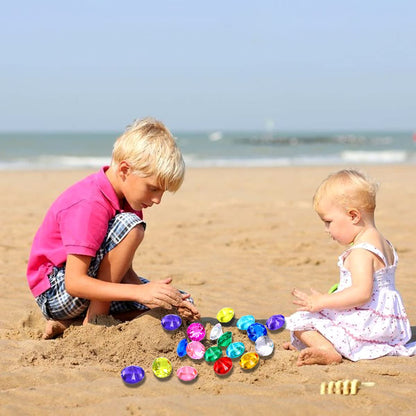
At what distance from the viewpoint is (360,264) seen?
10.9ft

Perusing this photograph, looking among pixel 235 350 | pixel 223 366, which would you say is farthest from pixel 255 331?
pixel 223 366

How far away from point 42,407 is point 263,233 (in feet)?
16.8

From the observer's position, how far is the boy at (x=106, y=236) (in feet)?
11.2

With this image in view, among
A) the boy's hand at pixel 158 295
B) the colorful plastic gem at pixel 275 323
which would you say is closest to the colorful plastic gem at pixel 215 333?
the boy's hand at pixel 158 295

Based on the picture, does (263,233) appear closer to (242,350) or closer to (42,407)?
(242,350)

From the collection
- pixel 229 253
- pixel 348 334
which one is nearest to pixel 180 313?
pixel 348 334

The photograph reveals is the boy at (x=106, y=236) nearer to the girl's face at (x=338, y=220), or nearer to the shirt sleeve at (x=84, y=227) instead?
the shirt sleeve at (x=84, y=227)

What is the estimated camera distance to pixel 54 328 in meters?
3.75

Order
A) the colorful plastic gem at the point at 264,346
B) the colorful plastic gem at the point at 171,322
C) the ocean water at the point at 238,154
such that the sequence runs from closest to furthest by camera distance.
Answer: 1. the colorful plastic gem at the point at 264,346
2. the colorful plastic gem at the point at 171,322
3. the ocean water at the point at 238,154

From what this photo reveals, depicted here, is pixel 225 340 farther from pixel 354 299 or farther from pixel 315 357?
pixel 354 299

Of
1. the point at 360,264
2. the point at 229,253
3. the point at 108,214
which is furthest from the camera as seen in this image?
the point at 229,253

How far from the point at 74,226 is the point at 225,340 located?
1.02 meters

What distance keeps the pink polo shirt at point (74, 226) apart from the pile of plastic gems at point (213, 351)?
2.00 feet

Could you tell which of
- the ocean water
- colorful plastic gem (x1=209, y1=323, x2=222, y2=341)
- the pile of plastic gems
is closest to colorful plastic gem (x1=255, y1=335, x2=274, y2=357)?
the pile of plastic gems
